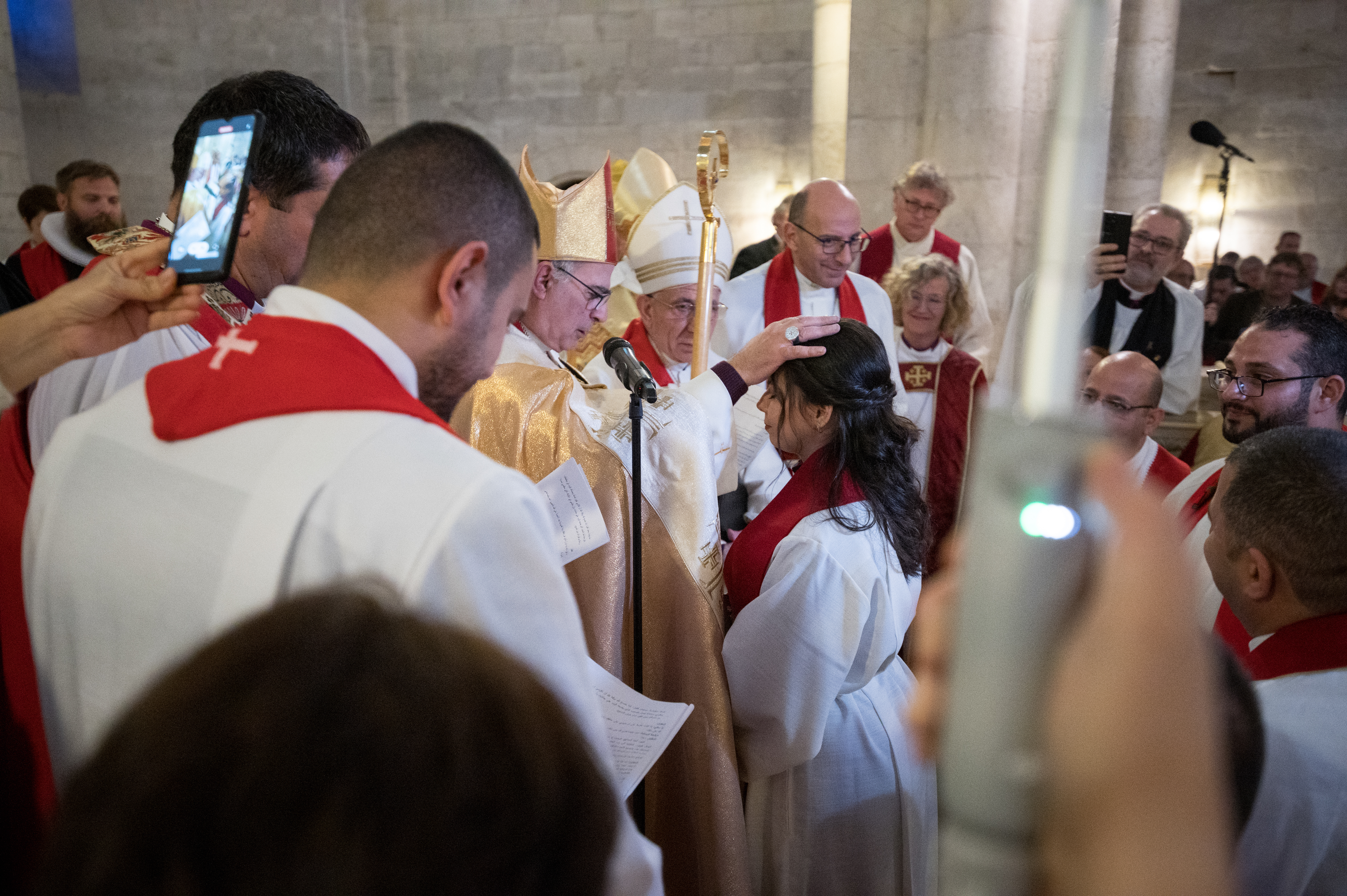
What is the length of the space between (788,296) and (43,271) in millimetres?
3103

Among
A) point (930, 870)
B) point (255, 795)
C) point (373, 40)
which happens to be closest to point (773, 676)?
point (930, 870)

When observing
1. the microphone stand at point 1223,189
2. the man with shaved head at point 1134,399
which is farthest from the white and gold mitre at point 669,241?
the microphone stand at point 1223,189

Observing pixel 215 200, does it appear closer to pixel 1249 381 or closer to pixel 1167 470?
pixel 1249 381

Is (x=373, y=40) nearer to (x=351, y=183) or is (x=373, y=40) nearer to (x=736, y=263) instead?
(x=736, y=263)

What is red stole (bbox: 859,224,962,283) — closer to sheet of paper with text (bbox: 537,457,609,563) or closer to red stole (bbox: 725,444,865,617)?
red stole (bbox: 725,444,865,617)

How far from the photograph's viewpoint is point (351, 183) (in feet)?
3.94

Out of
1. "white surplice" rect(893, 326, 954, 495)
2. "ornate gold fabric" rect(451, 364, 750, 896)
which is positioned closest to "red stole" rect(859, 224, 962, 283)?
"white surplice" rect(893, 326, 954, 495)

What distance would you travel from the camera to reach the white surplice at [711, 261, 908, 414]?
4.48m

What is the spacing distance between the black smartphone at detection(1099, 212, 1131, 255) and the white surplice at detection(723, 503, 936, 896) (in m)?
2.44

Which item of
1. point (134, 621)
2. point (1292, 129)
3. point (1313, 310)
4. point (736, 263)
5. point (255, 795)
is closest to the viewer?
point (255, 795)

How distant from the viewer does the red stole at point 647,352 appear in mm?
3570

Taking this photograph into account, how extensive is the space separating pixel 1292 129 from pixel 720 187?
5.83 meters

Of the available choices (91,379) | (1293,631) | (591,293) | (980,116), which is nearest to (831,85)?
(980,116)

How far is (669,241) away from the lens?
3.45 metres
